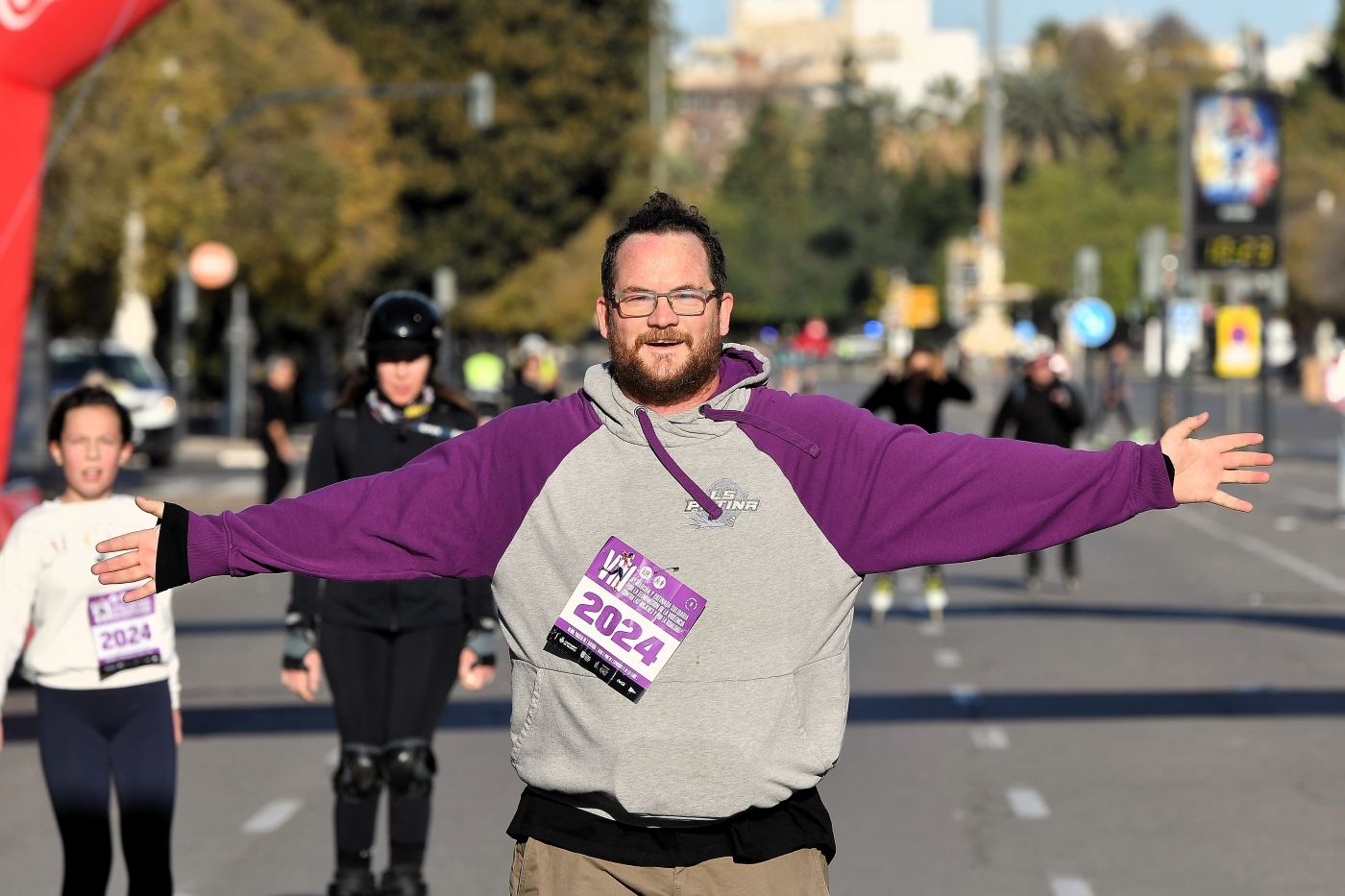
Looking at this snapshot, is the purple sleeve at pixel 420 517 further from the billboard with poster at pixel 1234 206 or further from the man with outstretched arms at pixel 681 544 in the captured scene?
the billboard with poster at pixel 1234 206

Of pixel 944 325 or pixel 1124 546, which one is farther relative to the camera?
pixel 944 325

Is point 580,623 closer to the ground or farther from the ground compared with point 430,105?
closer to the ground

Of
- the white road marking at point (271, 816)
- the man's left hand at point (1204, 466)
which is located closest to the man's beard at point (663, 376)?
the man's left hand at point (1204, 466)

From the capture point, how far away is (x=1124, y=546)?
23781 mm

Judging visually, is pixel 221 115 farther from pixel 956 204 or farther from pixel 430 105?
pixel 956 204

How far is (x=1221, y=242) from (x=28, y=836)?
108 ft

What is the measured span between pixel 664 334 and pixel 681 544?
1.18ft

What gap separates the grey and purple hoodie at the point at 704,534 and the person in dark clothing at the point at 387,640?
2779 mm

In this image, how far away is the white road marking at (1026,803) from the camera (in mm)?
9367

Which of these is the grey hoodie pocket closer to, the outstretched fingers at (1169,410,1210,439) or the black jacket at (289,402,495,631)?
the outstretched fingers at (1169,410,1210,439)

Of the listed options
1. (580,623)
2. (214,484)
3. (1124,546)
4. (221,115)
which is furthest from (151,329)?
(580,623)

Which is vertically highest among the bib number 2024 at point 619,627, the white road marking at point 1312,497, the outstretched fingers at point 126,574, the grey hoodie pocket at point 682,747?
the outstretched fingers at point 126,574

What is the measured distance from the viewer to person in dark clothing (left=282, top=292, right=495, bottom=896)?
705cm

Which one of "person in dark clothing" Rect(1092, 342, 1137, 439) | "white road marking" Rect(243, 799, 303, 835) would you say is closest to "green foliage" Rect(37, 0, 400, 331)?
"person in dark clothing" Rect(1092, 342, 1137, 439)
